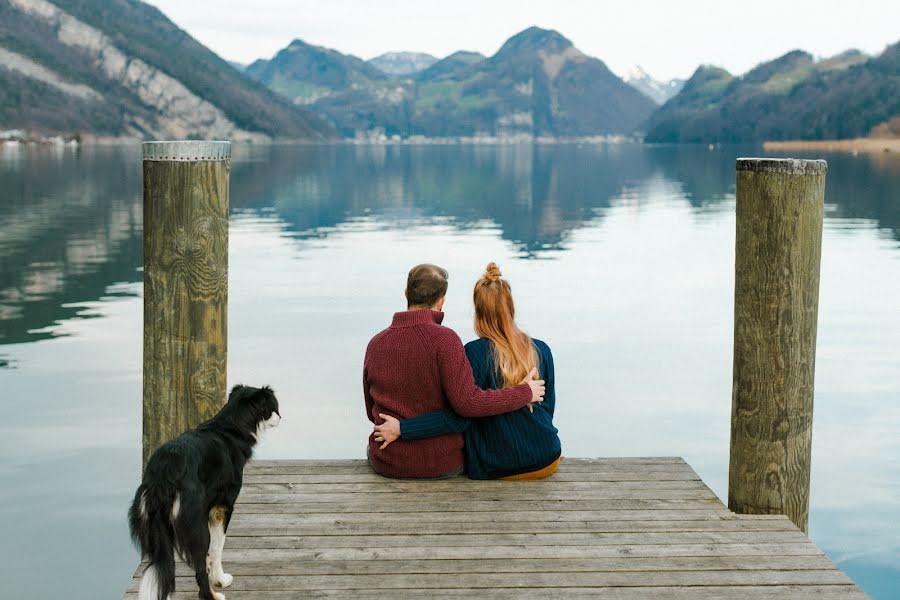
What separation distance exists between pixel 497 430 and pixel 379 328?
33.8 ft

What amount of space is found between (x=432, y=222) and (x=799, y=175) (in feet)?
93.2

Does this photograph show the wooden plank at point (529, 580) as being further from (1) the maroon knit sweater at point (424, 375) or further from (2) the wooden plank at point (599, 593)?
(1) the maroon knit sweater at point (424, 375)

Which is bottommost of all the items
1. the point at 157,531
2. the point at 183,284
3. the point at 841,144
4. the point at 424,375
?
the point at 157,531

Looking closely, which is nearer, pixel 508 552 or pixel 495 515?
pixel 508 552

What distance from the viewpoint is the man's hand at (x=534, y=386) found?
545cm

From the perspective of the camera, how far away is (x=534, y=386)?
215 inches

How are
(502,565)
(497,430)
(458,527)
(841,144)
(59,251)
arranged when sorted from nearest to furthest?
(502,565)
(458,527)
(497,430)
(59,251)
(841,144)

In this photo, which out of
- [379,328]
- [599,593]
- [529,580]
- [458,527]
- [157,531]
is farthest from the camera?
[379,328]

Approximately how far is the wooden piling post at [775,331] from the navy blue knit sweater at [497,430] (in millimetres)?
952

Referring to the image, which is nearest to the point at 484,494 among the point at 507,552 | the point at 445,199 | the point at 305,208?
the point at 507,552

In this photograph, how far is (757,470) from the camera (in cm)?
559

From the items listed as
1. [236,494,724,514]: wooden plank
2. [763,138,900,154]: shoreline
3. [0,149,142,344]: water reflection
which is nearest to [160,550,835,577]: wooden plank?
[236,494,724,514]: wooden plank

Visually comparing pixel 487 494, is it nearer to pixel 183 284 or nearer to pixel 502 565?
pixel 502 565

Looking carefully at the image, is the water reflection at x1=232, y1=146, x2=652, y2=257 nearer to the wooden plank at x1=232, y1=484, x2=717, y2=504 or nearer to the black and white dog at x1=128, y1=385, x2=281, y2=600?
the wooden plank at x1=232, y1=484, x2=717, y2=504
